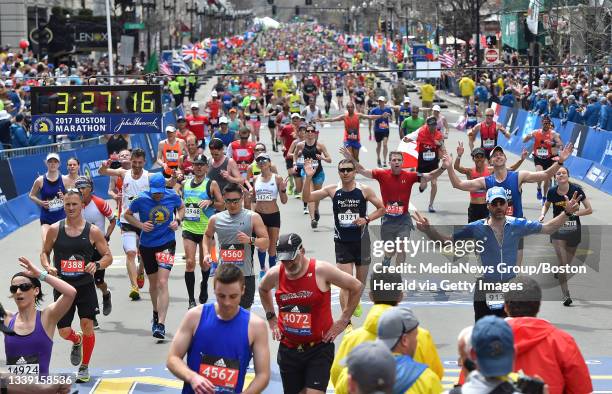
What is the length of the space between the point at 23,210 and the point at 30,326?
49.0 feet

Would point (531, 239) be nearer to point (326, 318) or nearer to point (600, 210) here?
point (600, 210)

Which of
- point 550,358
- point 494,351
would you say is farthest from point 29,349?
point 494,351

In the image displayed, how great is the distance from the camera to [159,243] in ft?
43.8

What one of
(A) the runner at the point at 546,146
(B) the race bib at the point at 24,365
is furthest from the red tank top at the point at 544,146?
(B) the race bib at the point at 24,365

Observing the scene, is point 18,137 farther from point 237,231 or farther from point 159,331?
point 237,231

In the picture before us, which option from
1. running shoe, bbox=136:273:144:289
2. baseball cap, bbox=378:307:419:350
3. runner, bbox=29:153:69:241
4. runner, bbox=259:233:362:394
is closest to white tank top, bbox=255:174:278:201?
running shoe, bbox=136:273:144:289

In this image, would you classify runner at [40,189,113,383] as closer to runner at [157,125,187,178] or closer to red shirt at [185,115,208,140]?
runner at [157,125,187,178]

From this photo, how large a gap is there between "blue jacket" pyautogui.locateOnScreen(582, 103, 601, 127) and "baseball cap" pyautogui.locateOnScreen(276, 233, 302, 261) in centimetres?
2144

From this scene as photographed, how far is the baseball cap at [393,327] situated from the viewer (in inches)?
248

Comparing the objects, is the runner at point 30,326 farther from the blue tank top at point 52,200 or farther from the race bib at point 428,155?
the race bib at point 428,155

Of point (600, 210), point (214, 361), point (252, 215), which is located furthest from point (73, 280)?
point (600, 210)

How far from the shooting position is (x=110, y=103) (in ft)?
84.1

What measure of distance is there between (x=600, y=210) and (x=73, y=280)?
44.2 ft

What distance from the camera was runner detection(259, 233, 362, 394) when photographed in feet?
29.6
